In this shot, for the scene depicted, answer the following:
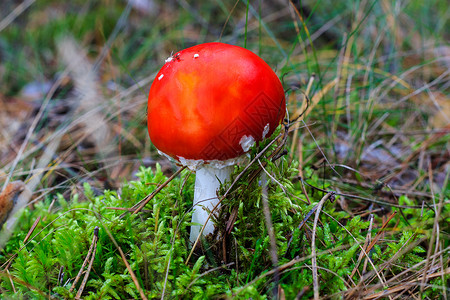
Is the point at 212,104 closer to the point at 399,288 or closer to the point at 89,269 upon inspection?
the point at 89,269

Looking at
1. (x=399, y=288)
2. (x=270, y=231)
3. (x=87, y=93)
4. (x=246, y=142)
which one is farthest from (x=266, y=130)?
(x=87, y=93)

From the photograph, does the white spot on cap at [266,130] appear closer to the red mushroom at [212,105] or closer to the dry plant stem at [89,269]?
the red mushroom at [212,105]

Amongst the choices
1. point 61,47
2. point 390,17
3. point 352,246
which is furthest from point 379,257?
point 61,47

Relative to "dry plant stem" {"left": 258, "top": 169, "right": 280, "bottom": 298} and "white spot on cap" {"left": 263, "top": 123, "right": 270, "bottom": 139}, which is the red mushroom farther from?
"dry plant stem" {"left": 258, "top": 169, "right": 280, "bottom": 298}

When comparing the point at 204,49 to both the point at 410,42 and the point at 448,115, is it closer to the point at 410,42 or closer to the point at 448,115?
the point at 448,115

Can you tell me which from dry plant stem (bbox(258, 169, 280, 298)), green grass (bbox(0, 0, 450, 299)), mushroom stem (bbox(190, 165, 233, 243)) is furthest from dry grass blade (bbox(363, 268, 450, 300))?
mushroom stem (bbox(190, 165, 233, 243))

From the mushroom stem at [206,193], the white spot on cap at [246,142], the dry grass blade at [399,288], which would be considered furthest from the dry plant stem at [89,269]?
the dry grass blade at [399,288]
